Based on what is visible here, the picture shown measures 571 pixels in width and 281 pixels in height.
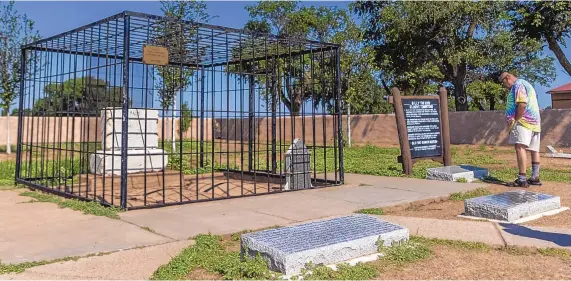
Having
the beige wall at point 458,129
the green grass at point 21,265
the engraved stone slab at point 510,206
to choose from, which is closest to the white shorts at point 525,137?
the engraved stone slab at point 510,206

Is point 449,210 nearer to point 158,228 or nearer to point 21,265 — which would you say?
point 158,228

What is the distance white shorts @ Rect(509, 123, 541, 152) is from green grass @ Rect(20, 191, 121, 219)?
6539 millimetres

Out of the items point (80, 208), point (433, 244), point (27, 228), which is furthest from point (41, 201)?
point (433, 244)

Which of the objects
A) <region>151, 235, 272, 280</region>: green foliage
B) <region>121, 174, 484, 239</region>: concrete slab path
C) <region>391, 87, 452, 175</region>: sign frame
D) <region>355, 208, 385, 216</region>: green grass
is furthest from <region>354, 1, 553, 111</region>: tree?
<region>151, 235, 272, 280</region>: green foliage

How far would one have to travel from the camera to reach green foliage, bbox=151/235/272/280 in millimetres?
3355

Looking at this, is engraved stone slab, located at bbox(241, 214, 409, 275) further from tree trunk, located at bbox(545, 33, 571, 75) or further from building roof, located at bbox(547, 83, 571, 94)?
building roof, located at bbox(547, 83, 571, 94)

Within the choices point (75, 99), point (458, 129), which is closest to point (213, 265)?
point (75, 99)

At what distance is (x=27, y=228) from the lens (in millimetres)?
5027

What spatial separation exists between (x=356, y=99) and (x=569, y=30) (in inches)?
389

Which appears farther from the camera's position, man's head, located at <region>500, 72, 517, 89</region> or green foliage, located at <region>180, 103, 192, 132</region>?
man's head, located at <region>500, 72, 517, 89</region>

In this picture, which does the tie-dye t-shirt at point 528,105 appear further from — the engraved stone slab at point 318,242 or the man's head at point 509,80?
the engraved stone slab at point 318,242

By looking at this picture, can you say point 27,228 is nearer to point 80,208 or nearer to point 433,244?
point 80,208

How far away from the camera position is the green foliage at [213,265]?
336cm

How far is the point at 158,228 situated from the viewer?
5.01 m
